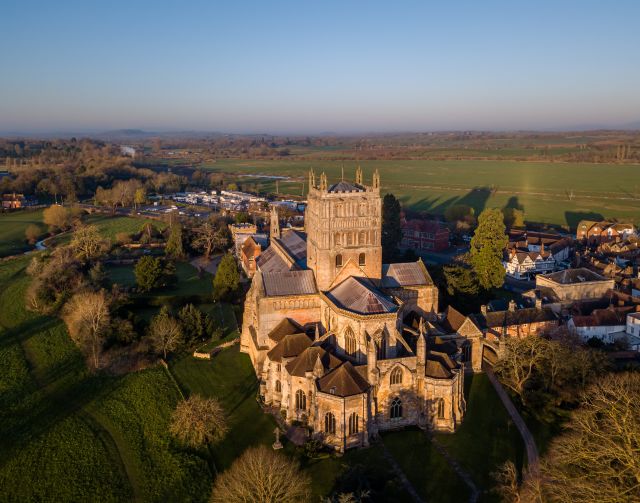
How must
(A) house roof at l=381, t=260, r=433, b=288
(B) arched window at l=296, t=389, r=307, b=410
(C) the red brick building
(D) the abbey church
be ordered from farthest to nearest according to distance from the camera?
1. (C) the red brick building
2. (A) house roof at l=381, t=260, r=433, b=288
3. (B) arched window at l=296, t=389, r=307, b=410
4. (D) the abbey church

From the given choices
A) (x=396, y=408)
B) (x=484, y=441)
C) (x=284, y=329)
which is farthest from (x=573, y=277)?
(x=284, y=329)

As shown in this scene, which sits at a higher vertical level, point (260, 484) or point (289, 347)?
point (289, 347)

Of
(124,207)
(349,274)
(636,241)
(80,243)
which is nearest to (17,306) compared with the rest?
(80,243)

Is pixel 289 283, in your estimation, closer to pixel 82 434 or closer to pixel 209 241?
pixel 82 434

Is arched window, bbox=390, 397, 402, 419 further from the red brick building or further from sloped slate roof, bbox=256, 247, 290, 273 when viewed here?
the red brick building

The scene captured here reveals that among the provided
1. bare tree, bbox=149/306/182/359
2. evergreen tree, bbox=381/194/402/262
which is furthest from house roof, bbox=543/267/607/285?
bare tree, bbox=149/306/182/359

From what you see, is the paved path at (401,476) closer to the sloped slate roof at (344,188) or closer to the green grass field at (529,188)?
the sloped slate roof at (344,188)
